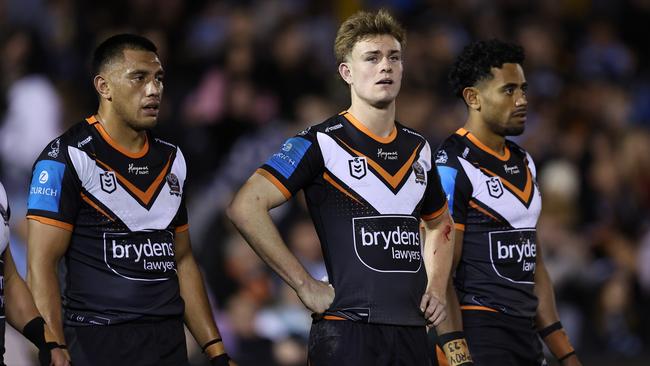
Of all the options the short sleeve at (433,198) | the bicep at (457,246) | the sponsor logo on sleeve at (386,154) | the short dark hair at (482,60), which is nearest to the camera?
the sponsor logo on sleeve at (386,154)

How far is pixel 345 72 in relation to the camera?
7.10m

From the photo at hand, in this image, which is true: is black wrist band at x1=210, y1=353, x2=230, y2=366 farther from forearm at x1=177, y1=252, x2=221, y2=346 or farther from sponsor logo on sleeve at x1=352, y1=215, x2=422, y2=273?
sponsor logo on sleeve at x1=352, y1=215, x2=422, y2=273

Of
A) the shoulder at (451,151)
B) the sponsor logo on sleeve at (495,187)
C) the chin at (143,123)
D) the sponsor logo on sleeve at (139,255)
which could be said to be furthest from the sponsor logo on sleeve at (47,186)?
the sponsor logo on sleeve at (495,187)

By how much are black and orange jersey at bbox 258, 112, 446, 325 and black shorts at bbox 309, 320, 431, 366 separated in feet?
0.18

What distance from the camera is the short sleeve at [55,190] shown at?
6.58 m

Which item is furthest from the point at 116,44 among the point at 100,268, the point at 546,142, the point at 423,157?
the point at 546,142

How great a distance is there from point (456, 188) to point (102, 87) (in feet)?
6.94

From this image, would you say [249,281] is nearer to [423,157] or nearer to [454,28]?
→ [423,157]

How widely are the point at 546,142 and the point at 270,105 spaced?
2.97 metres

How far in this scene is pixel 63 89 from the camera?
1125cm

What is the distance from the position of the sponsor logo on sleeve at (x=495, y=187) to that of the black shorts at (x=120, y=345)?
7.02 feet

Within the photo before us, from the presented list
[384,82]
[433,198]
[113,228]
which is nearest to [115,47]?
[113,228]

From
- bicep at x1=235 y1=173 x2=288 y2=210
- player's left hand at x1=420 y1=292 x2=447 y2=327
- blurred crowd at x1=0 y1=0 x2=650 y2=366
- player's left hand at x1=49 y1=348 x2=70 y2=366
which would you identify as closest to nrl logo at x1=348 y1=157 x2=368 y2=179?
bicep at x1=235 y1=173 x2=288 y2=210

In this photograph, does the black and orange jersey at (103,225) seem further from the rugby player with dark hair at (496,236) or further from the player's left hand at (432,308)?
the rugby player with dark hair at (496,236)
